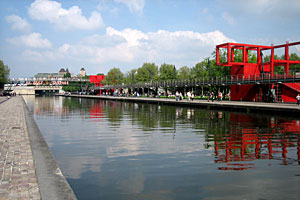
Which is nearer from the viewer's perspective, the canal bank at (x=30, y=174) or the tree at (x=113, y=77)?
the canal bank at (x=30, y=174)

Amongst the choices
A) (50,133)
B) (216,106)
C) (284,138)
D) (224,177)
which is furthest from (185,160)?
(216,106)

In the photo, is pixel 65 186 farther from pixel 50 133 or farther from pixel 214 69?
pixel 214 69

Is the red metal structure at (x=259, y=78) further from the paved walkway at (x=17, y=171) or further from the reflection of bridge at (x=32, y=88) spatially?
the reflection of bridge at (x=32, y=88)

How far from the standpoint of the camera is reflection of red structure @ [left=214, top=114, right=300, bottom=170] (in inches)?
352

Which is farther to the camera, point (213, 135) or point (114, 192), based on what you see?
point (213, 135)

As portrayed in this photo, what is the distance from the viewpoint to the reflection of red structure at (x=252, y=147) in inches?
352

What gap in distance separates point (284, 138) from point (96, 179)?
29.0 feet

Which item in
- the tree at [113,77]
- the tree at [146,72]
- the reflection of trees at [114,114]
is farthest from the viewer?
the tree at [113,77]

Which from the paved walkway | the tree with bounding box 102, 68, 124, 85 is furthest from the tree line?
the paved walkway

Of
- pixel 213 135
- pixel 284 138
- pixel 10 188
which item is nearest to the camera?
pixel 10 188

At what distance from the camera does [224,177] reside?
23.8 feet

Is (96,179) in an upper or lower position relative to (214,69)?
lower

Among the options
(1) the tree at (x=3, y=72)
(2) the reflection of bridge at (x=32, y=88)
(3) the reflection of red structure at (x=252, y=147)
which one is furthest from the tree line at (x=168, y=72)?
(2) the reflection of bridge at (x=32, y=88)

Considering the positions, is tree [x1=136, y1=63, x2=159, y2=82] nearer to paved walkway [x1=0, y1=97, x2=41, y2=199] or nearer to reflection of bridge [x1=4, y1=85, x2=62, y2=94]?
reflection of bridge [x1=4, y1=85, x2=62, y2=94]
